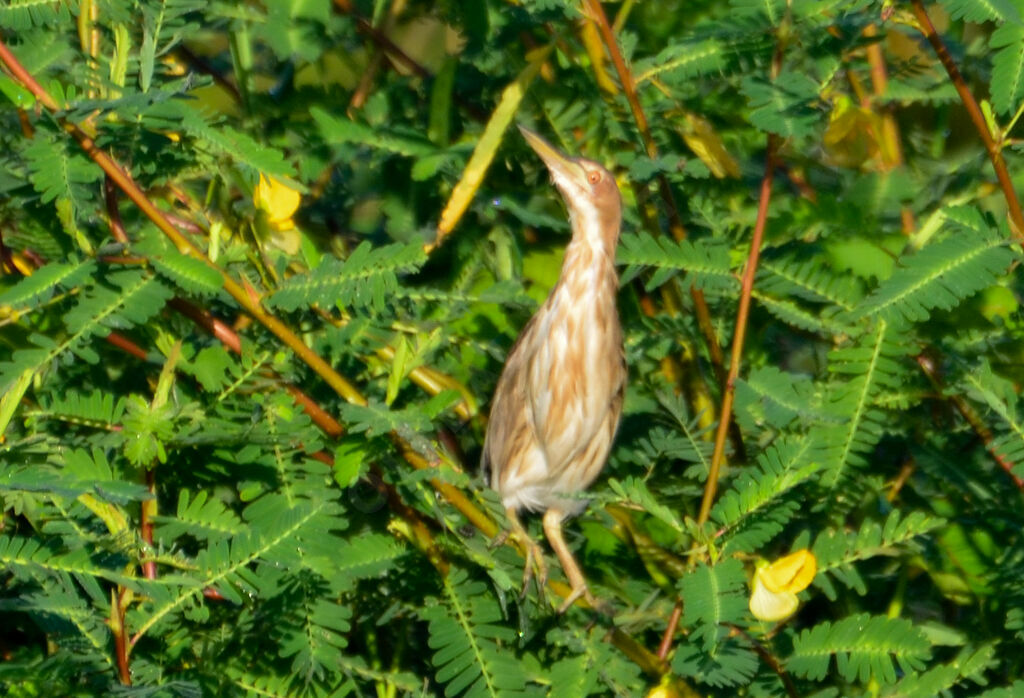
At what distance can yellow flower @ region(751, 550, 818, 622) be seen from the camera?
246 centimetres

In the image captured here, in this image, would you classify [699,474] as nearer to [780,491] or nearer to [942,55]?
[780,491]

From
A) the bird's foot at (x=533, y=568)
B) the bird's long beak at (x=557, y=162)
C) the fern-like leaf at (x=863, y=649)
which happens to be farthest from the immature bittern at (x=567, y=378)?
the fern-like leaf at (x=863, y=649)

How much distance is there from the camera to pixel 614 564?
10.5ft

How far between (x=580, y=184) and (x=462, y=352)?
46 centimetres

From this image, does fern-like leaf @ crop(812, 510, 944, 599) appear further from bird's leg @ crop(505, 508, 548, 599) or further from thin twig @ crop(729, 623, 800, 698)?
bird's leg @ crop(505, 508, 548, 599)

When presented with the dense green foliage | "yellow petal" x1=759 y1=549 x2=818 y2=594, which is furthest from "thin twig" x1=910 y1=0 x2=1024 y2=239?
"yellow petal" x1=759 y1=549 x2=818 y2=594

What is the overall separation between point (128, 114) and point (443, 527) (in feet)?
2.88

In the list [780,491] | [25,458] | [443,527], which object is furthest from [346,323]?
[780,491]

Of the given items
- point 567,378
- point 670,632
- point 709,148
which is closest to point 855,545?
point 670,632

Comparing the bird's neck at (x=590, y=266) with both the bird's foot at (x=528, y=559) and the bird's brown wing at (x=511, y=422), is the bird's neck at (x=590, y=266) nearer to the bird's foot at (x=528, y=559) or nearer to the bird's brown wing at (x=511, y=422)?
the bird's brown wing at (x=511, y=422)

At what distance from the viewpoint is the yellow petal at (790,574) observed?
2.48 metres

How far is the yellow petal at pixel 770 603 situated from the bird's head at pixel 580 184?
3.46 ft

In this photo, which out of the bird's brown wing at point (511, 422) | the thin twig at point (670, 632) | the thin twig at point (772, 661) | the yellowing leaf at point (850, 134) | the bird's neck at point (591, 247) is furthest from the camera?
the bird's brown wing at point (511, 422)

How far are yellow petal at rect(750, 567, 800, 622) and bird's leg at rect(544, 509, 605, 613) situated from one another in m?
0.36
